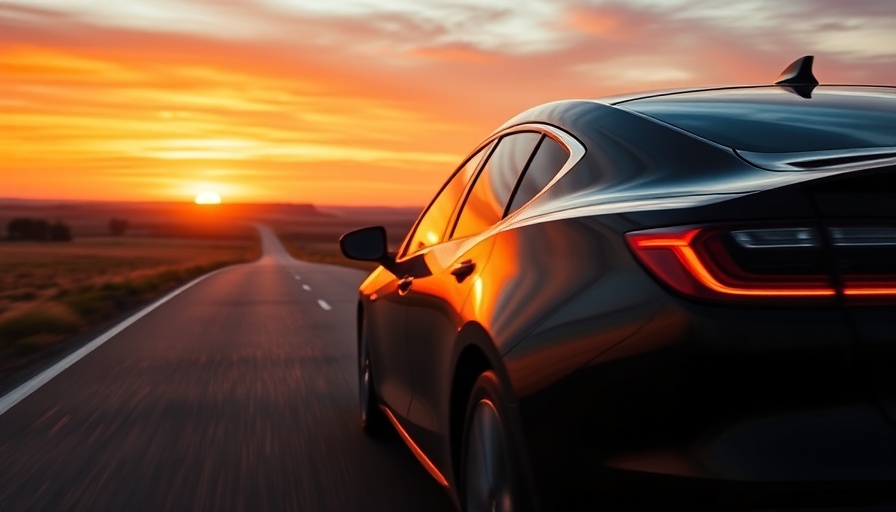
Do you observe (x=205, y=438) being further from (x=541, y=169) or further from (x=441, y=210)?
(x=541, y=169)

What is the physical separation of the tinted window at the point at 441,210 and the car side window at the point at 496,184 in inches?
9.0

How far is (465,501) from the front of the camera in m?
3.68

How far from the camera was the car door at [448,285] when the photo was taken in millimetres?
3830

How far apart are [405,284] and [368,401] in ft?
4.91

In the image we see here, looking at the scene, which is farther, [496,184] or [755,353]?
[496,184]

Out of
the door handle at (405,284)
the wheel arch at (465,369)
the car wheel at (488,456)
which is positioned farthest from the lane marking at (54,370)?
the car wheel at (488,456)

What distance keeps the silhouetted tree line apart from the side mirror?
126964 mm

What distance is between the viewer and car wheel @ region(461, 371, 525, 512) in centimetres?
311

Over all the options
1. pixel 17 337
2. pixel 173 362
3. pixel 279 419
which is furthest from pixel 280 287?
pixel 279 419

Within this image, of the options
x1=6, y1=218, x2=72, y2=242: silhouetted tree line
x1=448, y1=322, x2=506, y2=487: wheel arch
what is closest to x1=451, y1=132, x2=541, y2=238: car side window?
x1=448, y1=322, x2=506, y2=487: wheel arch

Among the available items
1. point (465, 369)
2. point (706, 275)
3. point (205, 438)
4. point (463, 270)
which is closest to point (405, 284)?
point (463, 270)

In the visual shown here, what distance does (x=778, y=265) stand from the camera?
2441mm

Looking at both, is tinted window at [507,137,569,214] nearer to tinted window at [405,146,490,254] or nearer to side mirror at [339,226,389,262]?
tinted window at [405,146,490,254]

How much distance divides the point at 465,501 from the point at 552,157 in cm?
116
